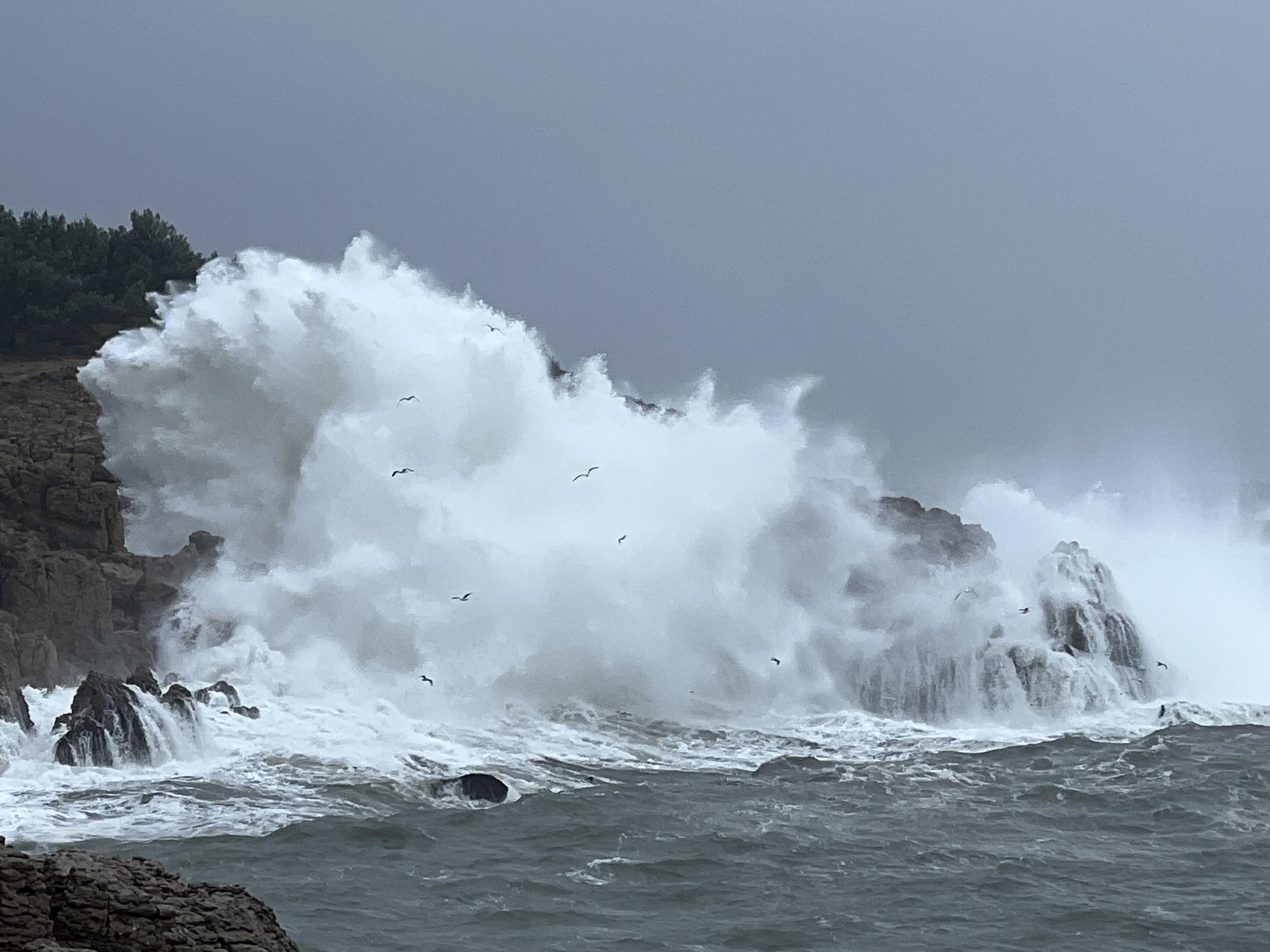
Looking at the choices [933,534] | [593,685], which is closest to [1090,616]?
[933,534]

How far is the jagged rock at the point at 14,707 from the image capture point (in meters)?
17.7

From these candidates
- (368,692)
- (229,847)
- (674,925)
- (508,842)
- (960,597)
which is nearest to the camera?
(674,925)

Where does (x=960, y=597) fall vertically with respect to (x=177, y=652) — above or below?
above

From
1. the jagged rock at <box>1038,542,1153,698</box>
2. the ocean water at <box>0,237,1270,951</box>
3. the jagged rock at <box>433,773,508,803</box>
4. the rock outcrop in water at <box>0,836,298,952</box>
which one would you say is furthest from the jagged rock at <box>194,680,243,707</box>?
the jagged rock at <box>1038,542,1153,698</box>

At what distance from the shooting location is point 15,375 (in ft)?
102

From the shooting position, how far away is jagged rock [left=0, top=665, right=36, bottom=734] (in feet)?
58.1

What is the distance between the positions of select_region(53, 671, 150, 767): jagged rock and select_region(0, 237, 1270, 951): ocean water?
35 centimetres

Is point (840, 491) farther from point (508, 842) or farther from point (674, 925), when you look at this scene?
point (674, 925)

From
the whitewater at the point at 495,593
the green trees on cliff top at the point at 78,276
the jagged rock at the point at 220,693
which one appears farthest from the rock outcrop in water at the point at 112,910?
the green trees on cliff top at the point at 78,276

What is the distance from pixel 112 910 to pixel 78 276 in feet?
96.2

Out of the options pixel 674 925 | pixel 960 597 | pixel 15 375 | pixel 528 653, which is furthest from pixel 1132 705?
pixel 15 375

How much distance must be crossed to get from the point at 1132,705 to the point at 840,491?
7.12m

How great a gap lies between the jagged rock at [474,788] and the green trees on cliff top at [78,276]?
20068 mm

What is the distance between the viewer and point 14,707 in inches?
701
